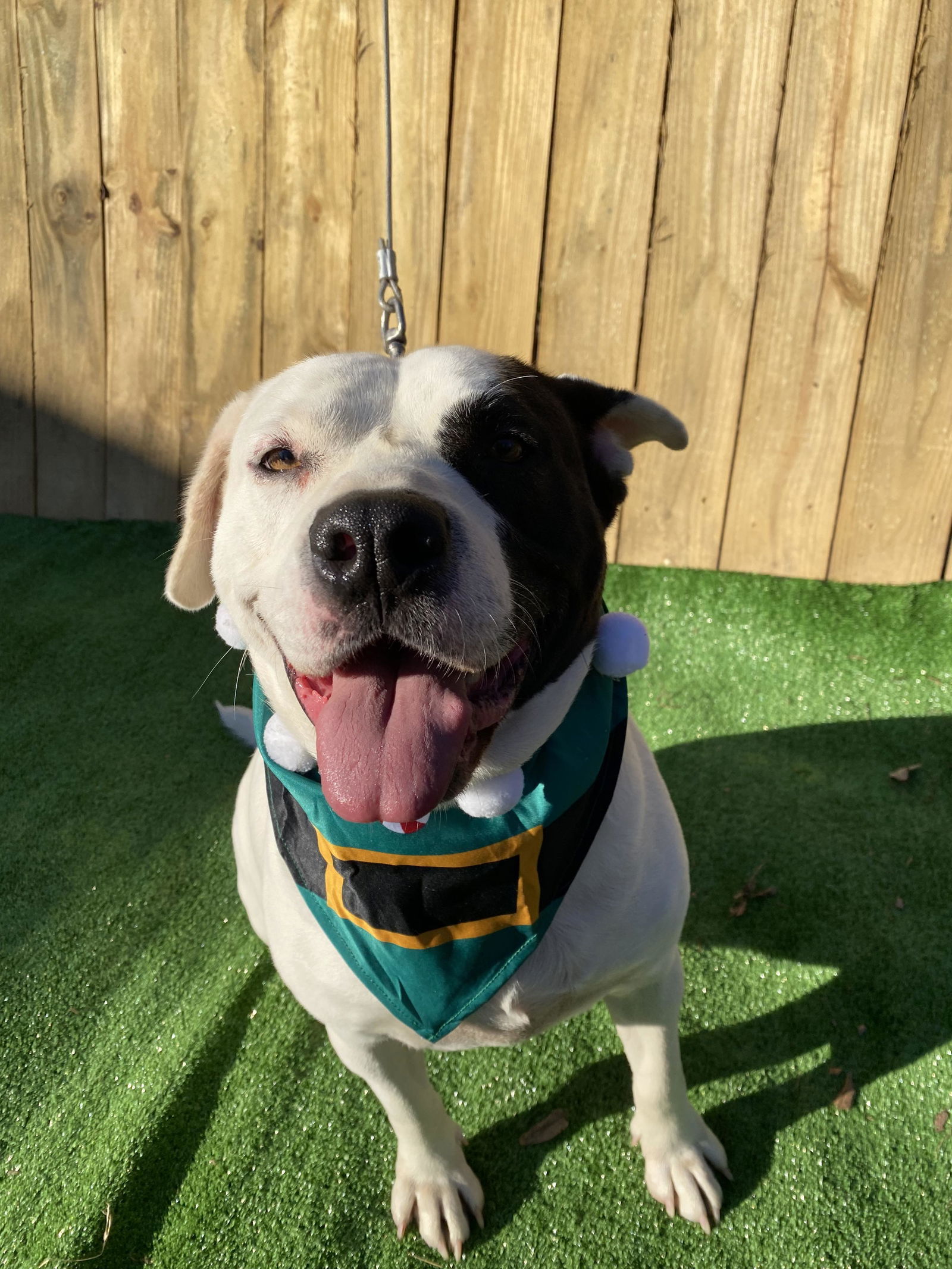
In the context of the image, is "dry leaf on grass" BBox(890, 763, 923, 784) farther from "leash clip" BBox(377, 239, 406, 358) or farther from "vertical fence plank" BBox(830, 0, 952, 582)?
"leash clip" BBox(377, 239, 406, 358)

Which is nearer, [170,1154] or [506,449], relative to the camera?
[506,449]

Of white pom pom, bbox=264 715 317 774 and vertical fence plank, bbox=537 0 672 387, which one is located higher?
vertical fence plank, bbox=537 0 672 387

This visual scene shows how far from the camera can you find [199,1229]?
67.8 inches

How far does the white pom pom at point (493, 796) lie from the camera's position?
138 centimetres

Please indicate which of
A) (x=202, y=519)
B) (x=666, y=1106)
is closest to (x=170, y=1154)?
(x=666, y=1106)

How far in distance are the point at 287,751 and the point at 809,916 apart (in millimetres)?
1487

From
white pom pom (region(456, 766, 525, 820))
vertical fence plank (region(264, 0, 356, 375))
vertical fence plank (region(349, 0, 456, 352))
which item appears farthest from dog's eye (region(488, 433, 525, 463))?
vertical fence plank (region(264, 0, 356, 375))

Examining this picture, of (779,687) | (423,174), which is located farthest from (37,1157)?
(423,174)

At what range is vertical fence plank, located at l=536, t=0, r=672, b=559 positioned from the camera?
272cm

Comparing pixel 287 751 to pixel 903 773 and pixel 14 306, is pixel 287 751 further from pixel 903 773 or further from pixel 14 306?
pixel 14 306

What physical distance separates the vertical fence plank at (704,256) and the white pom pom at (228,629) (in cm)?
191

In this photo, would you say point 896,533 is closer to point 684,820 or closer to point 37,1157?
point 684,820

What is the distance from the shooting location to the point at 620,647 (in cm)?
154

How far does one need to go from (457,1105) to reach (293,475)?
145 cm
